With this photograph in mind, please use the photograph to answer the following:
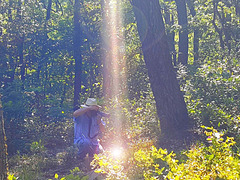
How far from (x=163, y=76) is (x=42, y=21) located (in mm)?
12979

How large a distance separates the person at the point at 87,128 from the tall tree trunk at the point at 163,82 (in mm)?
1445

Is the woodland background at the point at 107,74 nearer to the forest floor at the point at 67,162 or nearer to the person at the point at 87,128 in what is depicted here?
the forest floor at the point at 67,162

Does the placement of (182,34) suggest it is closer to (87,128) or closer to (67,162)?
(87,128)

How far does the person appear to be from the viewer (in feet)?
29.2

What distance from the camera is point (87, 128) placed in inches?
357

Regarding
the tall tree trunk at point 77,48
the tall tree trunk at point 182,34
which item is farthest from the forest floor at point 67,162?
the tall tree trunk at point 182,34

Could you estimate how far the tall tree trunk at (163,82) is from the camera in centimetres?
902

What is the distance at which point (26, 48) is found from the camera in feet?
63.3

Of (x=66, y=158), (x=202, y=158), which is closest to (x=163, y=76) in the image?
(x=66, y=158)

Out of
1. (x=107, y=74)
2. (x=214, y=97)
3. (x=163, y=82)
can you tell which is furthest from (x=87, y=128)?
(x=107, y=74)

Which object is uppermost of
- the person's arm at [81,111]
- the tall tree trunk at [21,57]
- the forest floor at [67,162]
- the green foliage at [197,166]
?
the tall tree trunk at [21,57]

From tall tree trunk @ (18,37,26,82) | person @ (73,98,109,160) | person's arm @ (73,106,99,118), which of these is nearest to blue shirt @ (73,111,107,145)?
person @ (73,98,109,160)

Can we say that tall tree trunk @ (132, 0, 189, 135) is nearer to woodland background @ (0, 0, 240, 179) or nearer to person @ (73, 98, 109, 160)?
woodland background @ (0, 0, 240, 179)

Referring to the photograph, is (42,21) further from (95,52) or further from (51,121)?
(51,121)
